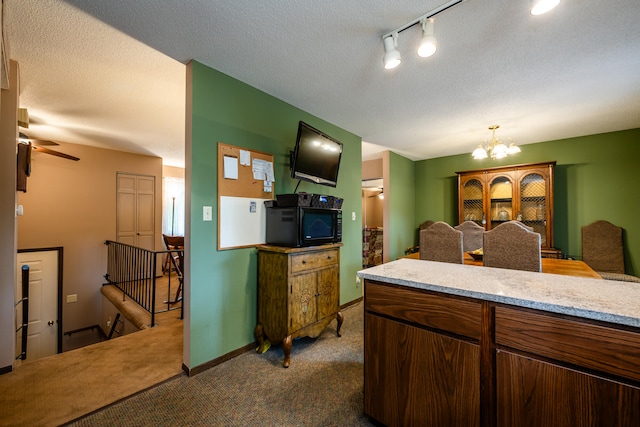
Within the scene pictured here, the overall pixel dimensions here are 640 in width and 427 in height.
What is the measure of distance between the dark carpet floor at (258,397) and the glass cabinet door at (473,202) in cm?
355

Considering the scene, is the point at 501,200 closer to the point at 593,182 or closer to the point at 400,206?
the point at 593,182

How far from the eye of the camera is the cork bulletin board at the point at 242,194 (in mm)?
2156

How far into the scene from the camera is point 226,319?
2.15 m

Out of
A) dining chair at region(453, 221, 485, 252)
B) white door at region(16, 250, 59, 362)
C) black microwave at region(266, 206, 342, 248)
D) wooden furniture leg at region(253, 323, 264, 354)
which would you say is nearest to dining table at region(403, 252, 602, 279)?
dining chair at region(453, 221, 485, 252)

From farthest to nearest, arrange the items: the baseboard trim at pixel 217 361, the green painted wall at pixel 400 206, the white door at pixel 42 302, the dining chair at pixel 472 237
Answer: the green painted wall at pixel 400 206
the white door at pixel 42 302
the dining chair at pixel 472 237
the baseboard trim at pixel 217 361

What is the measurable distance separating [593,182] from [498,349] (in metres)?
4.49

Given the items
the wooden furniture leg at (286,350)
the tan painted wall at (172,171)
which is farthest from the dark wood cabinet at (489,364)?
the tan painted wall at (172,171)

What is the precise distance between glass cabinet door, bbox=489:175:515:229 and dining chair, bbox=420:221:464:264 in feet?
7.99

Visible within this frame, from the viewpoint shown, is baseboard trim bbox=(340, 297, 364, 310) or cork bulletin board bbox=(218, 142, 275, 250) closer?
cork bulletin board bbox=(218, 142, 275, 250)

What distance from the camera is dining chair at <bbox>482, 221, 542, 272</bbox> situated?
6.68ft

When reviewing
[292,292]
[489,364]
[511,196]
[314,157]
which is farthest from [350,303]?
[511,196]

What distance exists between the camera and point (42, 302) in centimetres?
391

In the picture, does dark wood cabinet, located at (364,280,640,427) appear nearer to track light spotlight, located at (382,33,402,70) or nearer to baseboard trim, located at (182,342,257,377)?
baseboard trim, located at (182,342,257,377)

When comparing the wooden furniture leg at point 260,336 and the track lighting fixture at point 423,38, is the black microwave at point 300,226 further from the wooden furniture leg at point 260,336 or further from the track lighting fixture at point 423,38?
the track lighting fixture at point 423,38
